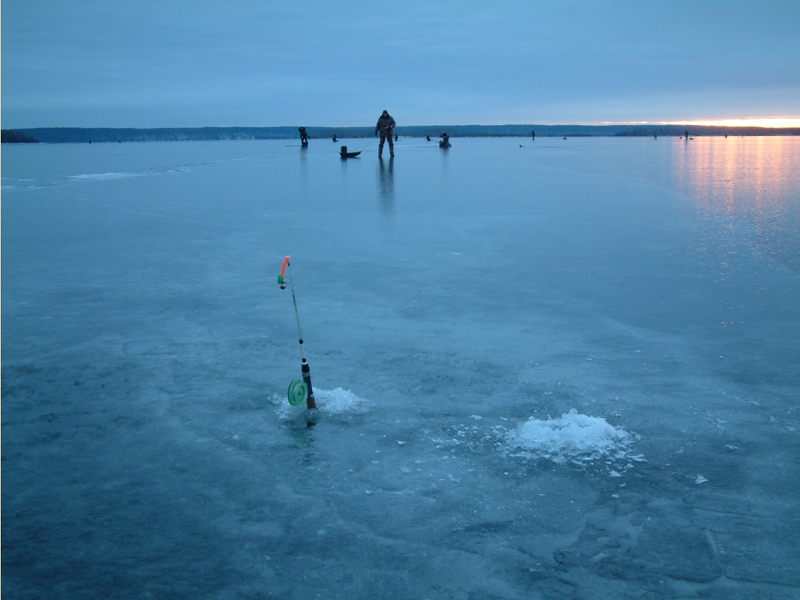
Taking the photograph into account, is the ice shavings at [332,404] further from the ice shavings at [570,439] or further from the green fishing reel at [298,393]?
the ice shavings at [570,439]

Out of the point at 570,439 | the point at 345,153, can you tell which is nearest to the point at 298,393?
the point at 570,439

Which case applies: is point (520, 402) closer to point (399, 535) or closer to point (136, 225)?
point (399, 535)

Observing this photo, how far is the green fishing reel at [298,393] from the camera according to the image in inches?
162

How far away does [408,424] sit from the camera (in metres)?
4.00

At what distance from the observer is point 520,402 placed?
4297 mm

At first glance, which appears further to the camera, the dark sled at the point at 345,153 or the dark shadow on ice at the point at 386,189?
the dark sled at the point at 345,153

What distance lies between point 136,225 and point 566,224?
8.47 meters

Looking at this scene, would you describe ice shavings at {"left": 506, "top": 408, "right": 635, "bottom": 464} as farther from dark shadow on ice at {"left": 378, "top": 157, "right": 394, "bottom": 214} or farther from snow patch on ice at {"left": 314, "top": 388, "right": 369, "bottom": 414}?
dark shadow on ice at {"left": 378, "top": 157, "right": 394, "bottom": 214}

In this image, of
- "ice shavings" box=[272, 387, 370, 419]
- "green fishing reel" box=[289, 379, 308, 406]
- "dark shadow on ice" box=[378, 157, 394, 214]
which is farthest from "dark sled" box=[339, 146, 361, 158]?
"green fishing reel" box=[289, 379, 308, 406]

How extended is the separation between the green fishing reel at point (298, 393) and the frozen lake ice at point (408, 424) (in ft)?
0.34

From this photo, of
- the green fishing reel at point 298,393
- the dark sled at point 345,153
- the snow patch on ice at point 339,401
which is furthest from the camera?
the dark sled at point 345,153

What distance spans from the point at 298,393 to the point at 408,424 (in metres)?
0.80

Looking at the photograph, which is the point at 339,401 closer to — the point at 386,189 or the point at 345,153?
the point at 386,189

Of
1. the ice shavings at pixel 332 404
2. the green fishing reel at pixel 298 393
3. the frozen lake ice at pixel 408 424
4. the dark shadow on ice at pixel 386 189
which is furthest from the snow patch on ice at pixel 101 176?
the green fishing reel at pixel 298 393
